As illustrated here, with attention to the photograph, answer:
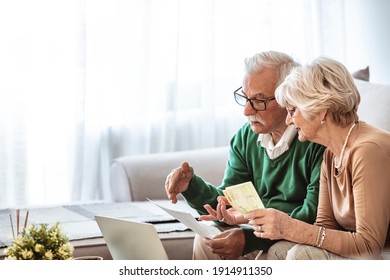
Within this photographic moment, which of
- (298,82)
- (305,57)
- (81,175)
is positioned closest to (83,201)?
(81,175)

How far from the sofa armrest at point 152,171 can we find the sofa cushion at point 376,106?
2.44 feet

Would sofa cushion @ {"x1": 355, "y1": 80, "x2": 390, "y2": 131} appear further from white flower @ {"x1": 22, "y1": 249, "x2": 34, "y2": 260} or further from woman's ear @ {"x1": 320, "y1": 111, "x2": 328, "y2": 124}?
white flower @ {"x1": 22, "y1": 249, "x2": 34, "y2": 260}

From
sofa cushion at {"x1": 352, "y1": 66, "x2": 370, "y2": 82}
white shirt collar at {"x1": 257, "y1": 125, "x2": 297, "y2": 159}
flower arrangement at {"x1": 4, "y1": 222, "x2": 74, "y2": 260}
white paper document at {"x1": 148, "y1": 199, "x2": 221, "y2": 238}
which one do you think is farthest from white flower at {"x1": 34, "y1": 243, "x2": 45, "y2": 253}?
sofa cushion at {"x1": 352, "y1": 66, "x2": 370, "y2": 82}

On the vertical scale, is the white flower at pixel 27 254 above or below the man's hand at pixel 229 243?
above

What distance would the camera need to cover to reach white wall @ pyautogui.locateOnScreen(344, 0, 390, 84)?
3930 mm

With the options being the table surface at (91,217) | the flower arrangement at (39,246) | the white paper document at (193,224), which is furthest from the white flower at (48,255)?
the table surface at (91,217)

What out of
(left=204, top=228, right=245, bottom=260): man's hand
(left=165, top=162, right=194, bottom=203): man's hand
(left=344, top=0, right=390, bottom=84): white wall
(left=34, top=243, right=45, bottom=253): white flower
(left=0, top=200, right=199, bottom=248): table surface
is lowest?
(left=0, top=200, right=199, bottom=248): table surface

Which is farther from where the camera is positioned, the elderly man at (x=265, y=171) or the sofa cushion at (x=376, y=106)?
the sofa cushion at (x=376, y=106)

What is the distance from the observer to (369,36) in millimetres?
4074

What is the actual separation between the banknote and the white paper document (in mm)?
136

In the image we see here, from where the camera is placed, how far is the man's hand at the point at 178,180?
7.95ft

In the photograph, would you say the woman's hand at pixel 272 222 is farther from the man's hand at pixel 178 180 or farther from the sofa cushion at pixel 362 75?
the sofa cushion at pixel 362 75

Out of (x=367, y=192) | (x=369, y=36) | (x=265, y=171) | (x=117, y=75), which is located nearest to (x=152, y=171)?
(x=117, y=75)

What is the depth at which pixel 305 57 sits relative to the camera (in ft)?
13.5
